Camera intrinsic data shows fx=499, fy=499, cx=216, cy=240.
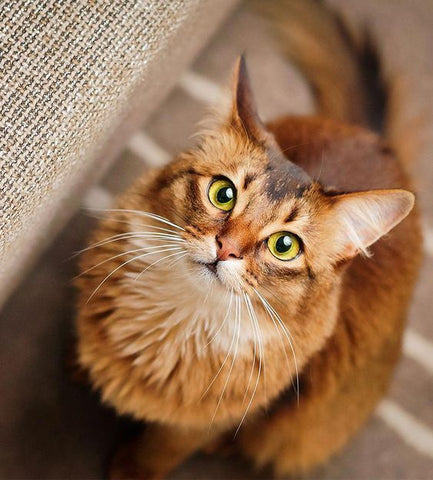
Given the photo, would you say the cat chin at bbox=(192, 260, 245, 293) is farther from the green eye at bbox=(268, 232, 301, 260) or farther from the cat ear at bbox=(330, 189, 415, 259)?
the cat ear at bbox=(330, 189, 415, 259)

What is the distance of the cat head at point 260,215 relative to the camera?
2.83 feet

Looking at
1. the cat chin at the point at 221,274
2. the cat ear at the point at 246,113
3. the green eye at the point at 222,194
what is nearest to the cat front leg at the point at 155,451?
the cat chin at the point at 221,274

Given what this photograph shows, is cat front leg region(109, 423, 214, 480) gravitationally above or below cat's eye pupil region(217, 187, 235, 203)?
A: below

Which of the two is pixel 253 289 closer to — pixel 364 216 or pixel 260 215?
pixel 260 215

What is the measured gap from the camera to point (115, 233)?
1071mm

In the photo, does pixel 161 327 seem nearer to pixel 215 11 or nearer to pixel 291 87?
pixel 215 11

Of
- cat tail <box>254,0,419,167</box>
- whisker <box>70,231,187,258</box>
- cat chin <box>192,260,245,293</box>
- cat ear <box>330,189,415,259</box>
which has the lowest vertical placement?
whisker <box>70,231,187,258</box>

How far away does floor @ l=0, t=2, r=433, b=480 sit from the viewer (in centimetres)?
135

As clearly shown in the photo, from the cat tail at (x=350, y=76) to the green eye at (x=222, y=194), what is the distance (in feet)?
2.16

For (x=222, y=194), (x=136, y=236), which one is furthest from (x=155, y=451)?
(x=222, y=194)

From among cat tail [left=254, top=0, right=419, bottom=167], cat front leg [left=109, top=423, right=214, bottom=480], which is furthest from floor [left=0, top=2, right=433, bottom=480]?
cat tail [left=254, top=0, right=419, bottom=167]

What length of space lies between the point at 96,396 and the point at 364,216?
94cm

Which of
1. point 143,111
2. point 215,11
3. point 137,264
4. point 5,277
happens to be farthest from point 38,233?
point 215,11

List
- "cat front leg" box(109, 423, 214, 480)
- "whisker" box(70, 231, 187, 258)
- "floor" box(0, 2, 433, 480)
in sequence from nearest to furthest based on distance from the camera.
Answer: "whisker" box(70, 231, 187, 258), "cat front leg" box(109, 423, 214, 480), "floor" box(0, 2, 433, 480)
